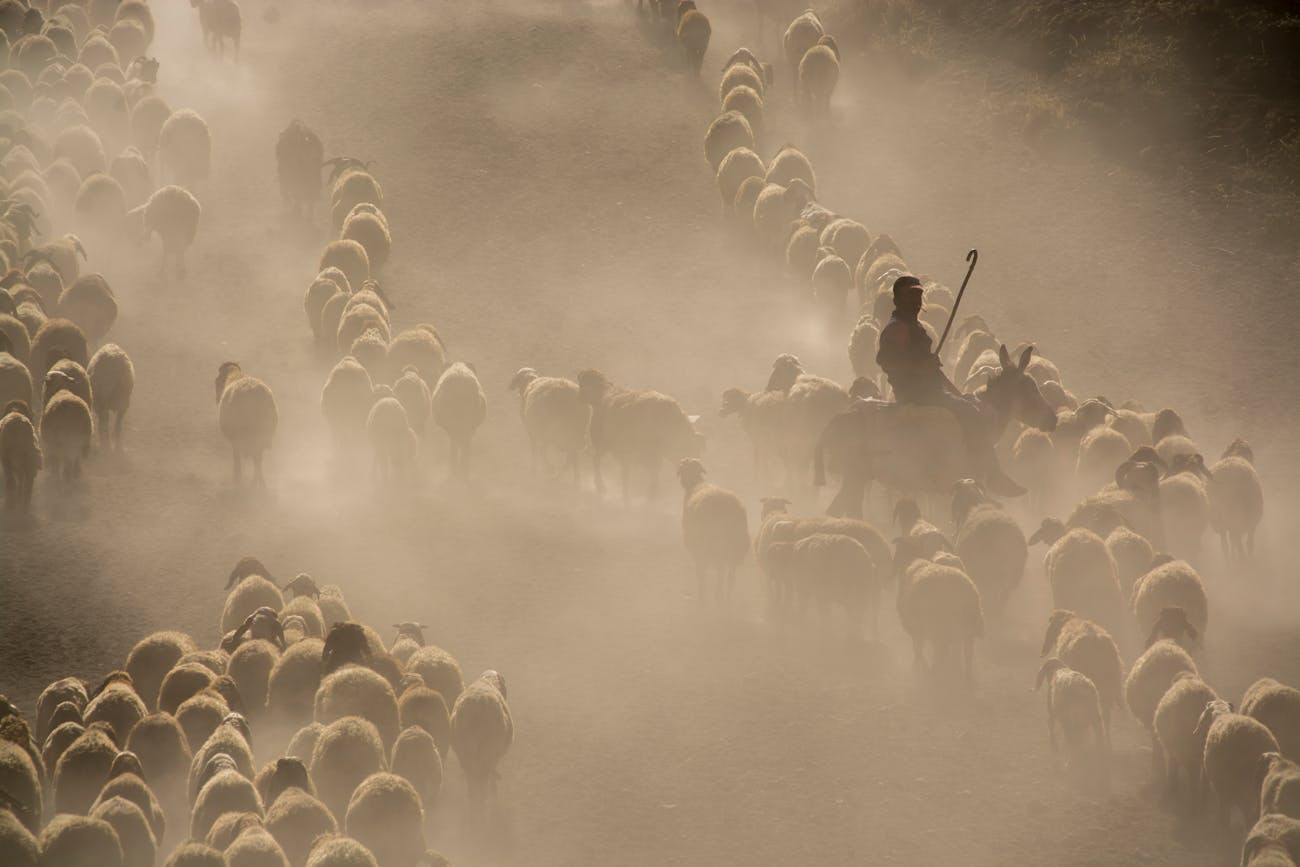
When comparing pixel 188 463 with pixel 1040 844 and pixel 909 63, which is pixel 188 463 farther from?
pixel 909 63

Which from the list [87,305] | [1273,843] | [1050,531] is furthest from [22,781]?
[87,305]

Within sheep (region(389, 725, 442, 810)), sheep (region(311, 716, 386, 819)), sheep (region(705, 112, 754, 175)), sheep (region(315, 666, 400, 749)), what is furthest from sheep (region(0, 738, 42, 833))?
sheep (region(705, 112, 754, 175))

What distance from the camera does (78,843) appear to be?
41.3ft

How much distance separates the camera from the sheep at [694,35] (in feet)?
114

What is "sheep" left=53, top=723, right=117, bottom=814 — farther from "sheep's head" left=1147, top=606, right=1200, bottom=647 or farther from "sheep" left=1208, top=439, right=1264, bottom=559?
"sheep" left=1208, top=439, right=1264, bottom=559

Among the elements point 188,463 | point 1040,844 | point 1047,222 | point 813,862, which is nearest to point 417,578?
point 188,463

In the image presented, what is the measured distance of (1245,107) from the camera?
31.4 meters

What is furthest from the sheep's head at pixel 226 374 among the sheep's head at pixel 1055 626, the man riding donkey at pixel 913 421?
the sheep's head at pixel 1055 626

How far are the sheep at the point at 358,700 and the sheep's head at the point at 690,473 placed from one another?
591 centimetres

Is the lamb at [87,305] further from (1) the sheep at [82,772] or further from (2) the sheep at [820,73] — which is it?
(2) the sheep at [820,73]

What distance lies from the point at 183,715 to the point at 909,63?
25.2 m

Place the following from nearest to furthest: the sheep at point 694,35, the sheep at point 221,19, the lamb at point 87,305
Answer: the lamb at point 87,305, the sheep at point 694,35, the sheep at point 221,19

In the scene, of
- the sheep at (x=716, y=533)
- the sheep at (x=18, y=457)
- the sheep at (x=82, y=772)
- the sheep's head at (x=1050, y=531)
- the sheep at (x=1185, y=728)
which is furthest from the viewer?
the sheep at (x=18, y=457)

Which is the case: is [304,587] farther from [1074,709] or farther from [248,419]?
[1074,709]
